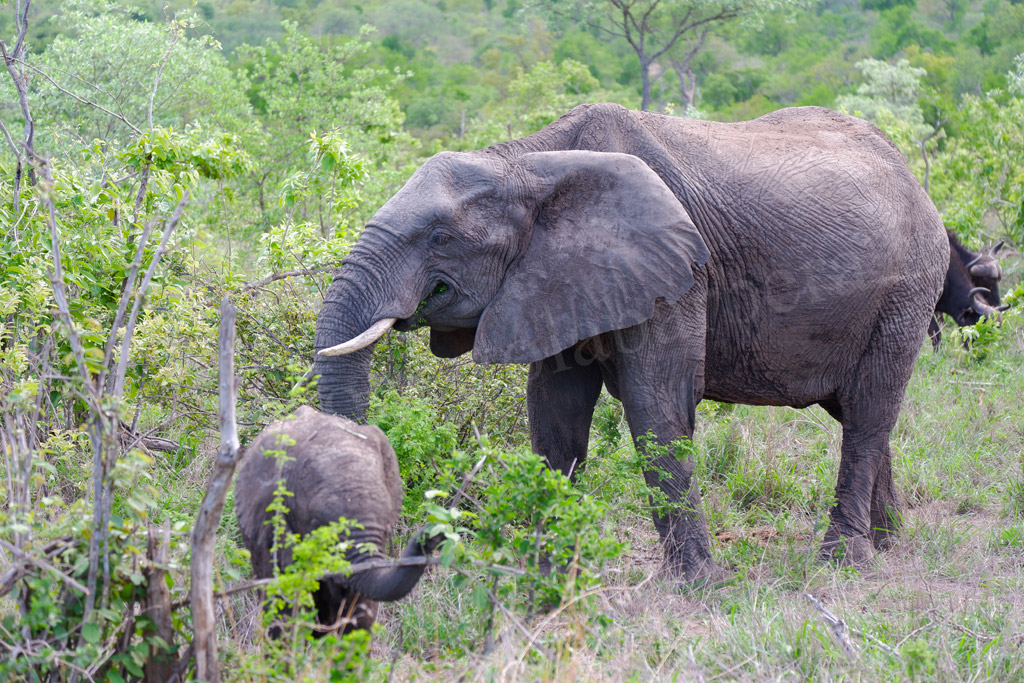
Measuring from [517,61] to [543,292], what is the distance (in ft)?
102

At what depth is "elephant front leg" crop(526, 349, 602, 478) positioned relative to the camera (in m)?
5.41

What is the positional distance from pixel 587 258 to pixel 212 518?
2.25 meters

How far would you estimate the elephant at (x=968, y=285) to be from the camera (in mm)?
10117

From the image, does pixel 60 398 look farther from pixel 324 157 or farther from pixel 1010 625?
pixel 1010 625

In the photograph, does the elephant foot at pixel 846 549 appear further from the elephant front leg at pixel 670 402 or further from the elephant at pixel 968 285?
the elephant at pixel 968 285

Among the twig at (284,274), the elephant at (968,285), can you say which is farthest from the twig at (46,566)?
the elephant at (968,285)

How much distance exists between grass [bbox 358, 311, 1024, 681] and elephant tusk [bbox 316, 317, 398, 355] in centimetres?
107

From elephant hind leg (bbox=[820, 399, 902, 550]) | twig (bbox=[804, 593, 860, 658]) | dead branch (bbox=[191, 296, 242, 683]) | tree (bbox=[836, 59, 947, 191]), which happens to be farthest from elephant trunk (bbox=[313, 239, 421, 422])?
tree (bbox=[836, 59, 947, 191])

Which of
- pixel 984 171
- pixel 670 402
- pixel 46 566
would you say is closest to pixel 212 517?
pixel 46 566

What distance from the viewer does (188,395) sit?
5.75 meters

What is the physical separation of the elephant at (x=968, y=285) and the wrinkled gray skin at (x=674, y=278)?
15.4 feet

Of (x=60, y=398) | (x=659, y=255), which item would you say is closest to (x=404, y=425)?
(x=659, y=255)

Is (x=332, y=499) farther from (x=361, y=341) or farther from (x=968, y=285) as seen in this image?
(x=968, y=285)

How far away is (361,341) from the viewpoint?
4.24m
